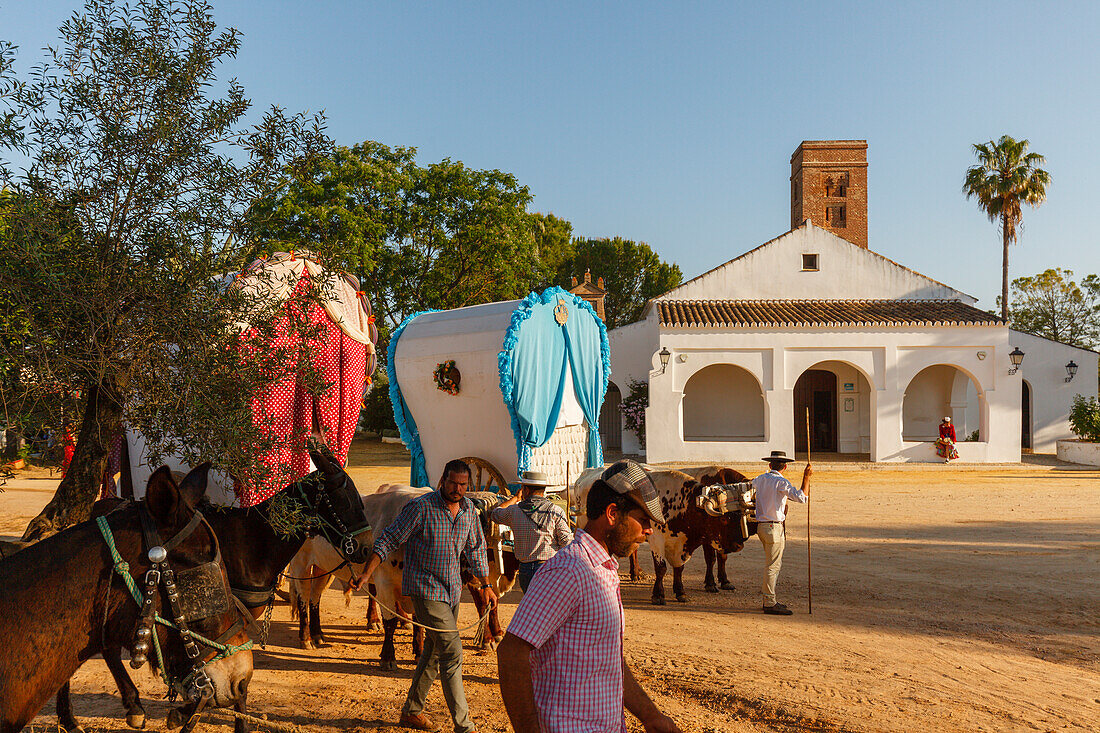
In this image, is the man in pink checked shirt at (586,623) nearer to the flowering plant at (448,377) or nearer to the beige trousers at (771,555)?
the beige trousers at (771,555)

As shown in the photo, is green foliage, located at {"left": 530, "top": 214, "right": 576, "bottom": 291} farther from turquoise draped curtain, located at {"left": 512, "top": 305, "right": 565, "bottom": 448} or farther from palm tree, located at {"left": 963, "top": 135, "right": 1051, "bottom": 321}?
turquoise draped curtain, located at {"left": 512, "top": 305, "right": 565, "bottom": 448}

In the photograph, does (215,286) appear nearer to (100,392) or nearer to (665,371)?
(100,392)

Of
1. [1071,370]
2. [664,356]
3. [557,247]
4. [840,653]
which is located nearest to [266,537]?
[840,653]

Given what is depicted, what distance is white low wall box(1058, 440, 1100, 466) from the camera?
23.9 metres

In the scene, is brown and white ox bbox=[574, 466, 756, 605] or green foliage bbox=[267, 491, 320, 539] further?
brown and white ox bbox=[574, 466, 756, 605]

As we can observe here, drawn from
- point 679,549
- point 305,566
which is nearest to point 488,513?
point 305,566

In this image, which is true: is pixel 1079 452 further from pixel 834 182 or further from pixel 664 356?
pixel 834 182

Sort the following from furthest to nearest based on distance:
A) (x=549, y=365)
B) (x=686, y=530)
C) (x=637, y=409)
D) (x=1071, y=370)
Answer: (x=1071, y=370)
(x=637, y=409)
(x=549, y=365)
(x=686, y=530)

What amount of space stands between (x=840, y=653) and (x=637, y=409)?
1919 centimetres

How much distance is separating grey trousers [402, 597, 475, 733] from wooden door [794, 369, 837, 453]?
81.2ft

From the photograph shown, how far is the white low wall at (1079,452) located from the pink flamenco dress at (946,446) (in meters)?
4.04

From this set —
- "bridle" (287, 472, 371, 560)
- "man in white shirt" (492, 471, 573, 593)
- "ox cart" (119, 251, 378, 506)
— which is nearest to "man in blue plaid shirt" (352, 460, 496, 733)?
"bridle" (287, 472, 371, 560)

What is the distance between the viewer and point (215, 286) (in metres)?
4.28

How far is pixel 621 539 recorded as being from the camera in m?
2.71
